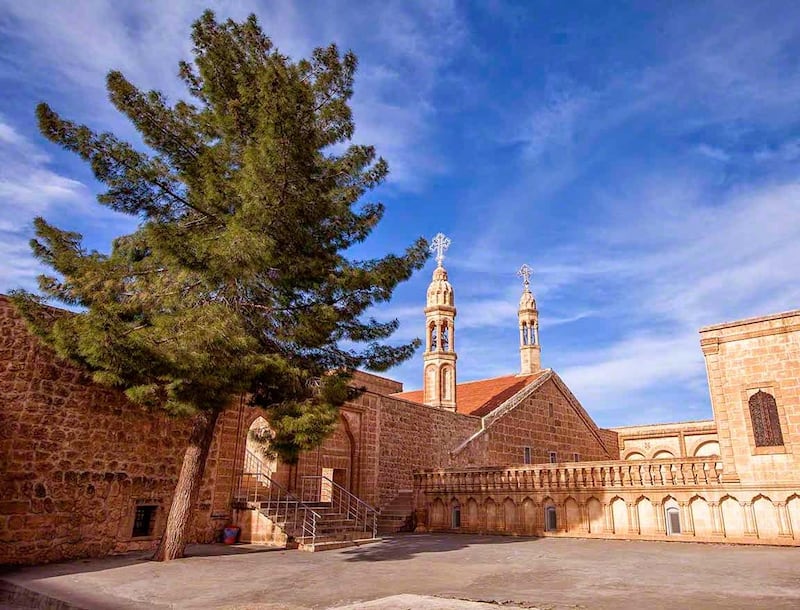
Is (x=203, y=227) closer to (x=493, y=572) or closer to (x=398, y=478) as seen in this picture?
(x=493, y=572)

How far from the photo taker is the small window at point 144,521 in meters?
10.9

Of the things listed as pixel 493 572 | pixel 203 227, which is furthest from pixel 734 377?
pixel 203 227

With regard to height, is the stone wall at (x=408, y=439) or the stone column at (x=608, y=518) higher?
the stone wall at (x=408, y=439)

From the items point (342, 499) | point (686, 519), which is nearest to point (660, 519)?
point (686, 519)

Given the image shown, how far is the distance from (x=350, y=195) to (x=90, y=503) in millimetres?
7713

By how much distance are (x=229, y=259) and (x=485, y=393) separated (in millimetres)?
20407

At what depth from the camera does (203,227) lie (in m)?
10.2

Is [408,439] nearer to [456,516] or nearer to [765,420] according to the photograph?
[456,516]

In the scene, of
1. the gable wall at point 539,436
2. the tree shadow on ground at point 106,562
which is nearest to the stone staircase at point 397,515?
the gable wall at point 539,436

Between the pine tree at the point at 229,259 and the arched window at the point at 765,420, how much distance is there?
26.6 ft

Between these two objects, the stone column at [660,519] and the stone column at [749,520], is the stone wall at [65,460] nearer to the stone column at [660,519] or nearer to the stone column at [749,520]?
the stone column at [660,519]

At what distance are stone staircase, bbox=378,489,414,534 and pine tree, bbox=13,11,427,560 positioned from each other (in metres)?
8.25

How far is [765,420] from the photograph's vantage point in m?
12.0

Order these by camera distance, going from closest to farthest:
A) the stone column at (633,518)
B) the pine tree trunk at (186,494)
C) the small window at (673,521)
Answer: the pine tree trunk at (186,494), the small window at (673,521), the stone column at (633,518)
